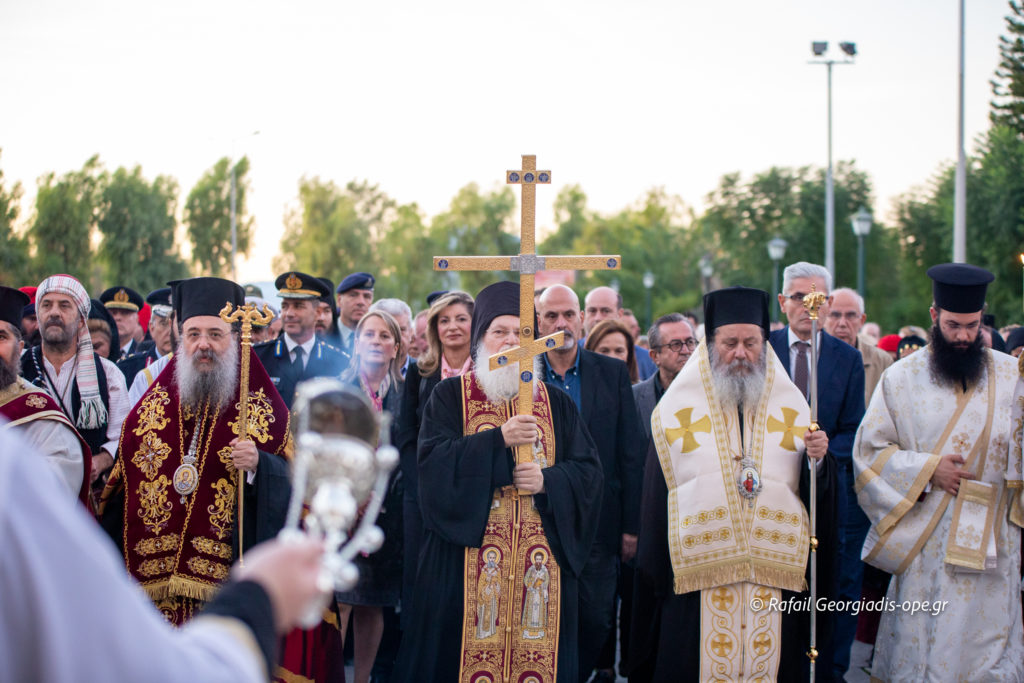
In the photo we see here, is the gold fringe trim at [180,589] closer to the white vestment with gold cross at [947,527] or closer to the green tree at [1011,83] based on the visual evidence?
the white vestment with gold cross at [947,527]

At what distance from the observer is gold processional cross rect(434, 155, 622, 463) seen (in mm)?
4062

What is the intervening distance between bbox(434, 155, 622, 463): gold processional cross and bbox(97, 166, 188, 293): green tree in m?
37.0

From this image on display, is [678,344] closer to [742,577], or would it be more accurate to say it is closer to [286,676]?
[742,577]

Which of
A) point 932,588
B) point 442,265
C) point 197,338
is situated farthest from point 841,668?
point 197,338

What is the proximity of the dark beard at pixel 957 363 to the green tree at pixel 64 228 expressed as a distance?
30.2 meters

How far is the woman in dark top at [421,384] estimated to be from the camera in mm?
5191

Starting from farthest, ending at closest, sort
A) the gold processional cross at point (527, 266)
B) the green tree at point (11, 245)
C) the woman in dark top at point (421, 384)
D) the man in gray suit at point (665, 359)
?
the green tree at point (11, 245)
the man in gray suit at point (665, 359)
the woman in dark top at point (421, 384)
the gold processional cross at point (527, 266)

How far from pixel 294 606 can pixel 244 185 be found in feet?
162

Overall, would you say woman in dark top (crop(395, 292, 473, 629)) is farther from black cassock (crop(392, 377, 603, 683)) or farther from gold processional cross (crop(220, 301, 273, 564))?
gold processional cross (crop(220, 301, 273, 564))

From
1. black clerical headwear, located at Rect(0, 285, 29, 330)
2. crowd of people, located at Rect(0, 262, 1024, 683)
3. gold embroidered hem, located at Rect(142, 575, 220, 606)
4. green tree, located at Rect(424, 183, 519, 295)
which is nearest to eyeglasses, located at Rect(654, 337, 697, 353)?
crowd of people, located at Rect(0, 262, 1024, 683)

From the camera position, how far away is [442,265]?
414 cm

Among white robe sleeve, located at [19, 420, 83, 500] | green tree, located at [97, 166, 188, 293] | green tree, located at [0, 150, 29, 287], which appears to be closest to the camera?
white robe sleeve, located at [19, 420, 83, 500]

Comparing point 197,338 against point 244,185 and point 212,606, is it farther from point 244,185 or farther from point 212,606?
point 244,185

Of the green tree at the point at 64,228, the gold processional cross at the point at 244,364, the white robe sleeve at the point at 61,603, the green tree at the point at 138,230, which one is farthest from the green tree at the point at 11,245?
the white robe sleeve at the point at 61,603
